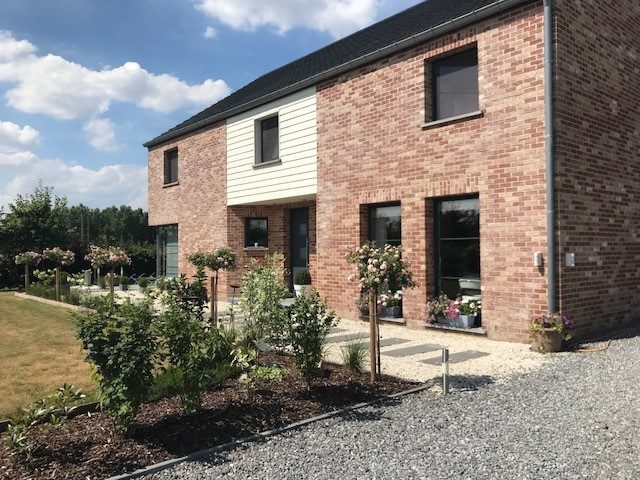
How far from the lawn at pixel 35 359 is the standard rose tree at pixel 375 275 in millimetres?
3405

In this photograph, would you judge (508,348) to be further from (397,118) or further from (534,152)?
(397,118)

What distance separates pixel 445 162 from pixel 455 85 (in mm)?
1661

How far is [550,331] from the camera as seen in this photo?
785 cm

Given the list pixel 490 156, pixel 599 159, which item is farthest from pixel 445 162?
pixel 599 159

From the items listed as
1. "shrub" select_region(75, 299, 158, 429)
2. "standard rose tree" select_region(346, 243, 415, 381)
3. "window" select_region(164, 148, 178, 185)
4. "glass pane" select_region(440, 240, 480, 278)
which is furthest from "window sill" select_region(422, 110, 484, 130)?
"window" select_region(164, 148, 178, 185)

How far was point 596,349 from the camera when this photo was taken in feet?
26.0

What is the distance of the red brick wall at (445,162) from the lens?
8.60 metres

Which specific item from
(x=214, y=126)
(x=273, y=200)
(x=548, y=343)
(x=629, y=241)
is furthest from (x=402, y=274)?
(x=214, y=126)

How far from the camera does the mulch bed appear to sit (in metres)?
3.80

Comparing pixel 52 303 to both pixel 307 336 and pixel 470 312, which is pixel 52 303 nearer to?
pixel 470 312

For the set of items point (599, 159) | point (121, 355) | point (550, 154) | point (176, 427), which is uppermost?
point (599, 159)

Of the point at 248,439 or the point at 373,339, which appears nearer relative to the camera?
the point at 248,439

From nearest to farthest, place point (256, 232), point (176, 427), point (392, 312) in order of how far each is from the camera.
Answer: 1. point (176, 427)
2. point (392, 312)
3. point (256, 232)

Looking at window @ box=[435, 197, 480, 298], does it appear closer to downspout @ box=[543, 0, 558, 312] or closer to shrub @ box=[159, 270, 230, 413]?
downspout @ box=[543, 0, 558, 312]
